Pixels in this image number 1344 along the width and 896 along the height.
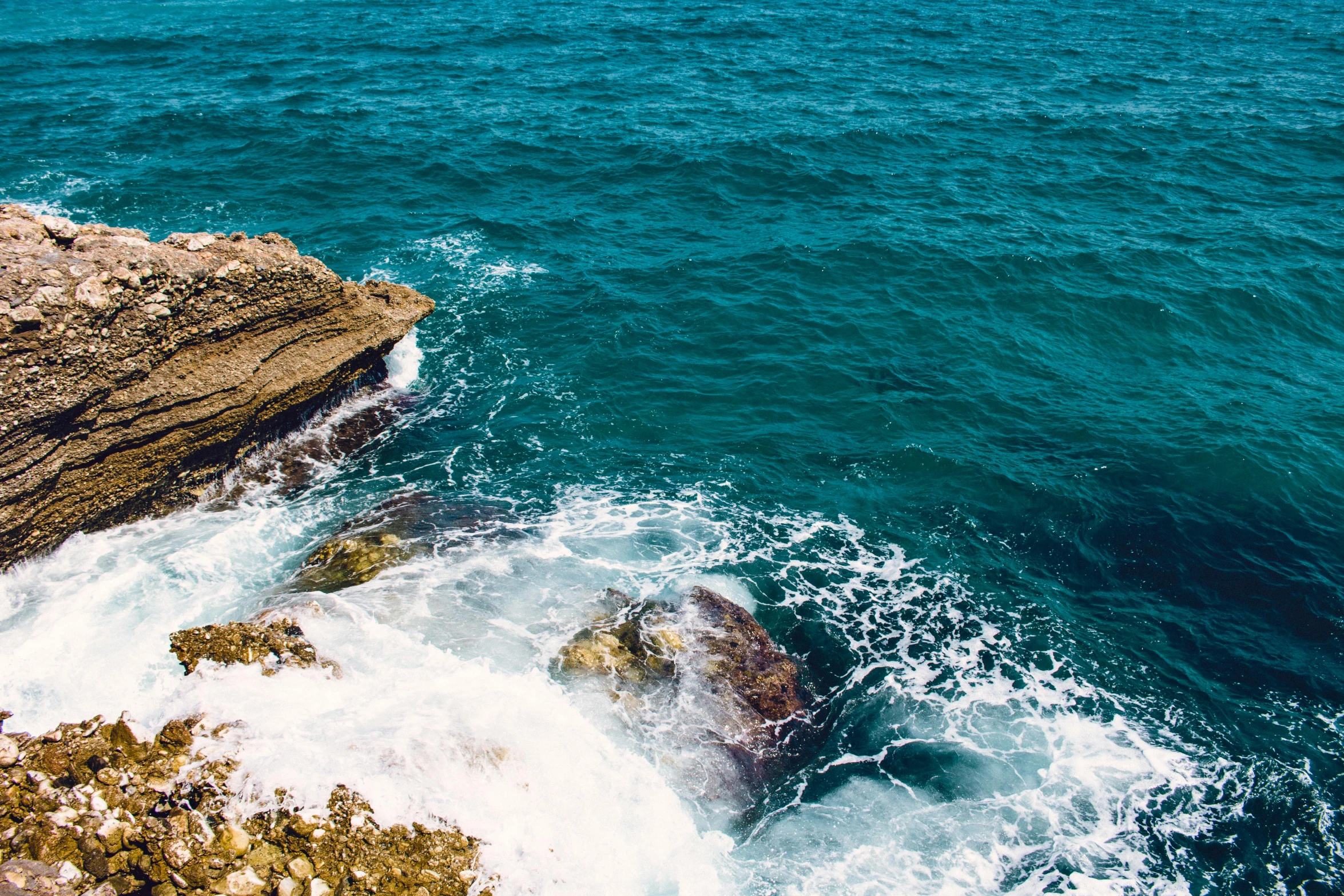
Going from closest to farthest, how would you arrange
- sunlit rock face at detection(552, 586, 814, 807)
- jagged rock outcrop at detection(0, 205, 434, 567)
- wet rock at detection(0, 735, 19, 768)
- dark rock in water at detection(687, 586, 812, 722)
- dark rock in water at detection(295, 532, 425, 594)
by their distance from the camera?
wet rock at detection(0, 735, 19, 768)
jagged rock outcrop at detection(0, 205, 434, 567)
sunlit rock face at detection(552, 586, 814, 807)
dark rock in water at detection(687, 586, 812, 722)
dark rock in water at detection(295, 532, 425, 594)

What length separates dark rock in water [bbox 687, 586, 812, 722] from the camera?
1631cm

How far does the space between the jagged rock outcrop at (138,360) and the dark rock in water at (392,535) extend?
3.95 m

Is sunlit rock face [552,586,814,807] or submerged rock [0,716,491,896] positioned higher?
submerged rock [0,716,491,896]

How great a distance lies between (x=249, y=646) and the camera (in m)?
13.5

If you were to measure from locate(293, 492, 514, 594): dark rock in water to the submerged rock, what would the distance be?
6223 millimetres

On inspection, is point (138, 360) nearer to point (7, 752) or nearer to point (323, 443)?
point (323, 443)

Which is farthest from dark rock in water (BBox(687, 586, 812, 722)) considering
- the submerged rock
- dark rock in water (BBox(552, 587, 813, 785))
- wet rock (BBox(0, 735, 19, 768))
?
wet rock (BBox(0, 735, 19, 768))

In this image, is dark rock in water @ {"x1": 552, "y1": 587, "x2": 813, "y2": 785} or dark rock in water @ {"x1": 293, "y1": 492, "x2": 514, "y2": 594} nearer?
dark rock in water @ {"x1": 552, "y1": 587, "x2": 813, "y2": 785}

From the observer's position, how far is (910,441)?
78.1 ft

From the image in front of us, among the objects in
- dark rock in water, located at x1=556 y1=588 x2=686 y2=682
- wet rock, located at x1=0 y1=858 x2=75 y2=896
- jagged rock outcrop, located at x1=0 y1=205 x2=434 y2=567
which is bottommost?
dark rock in water, located at x1=556 y1=588 x2=686 y2=682

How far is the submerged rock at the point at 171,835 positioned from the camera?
9219 millimetres

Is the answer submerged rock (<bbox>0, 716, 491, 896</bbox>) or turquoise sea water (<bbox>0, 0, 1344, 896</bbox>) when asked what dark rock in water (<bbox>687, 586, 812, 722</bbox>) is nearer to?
turquoise sea water (<bbox>0, 0, 1344, 896</bbox>)

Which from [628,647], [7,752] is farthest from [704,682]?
[7,752]

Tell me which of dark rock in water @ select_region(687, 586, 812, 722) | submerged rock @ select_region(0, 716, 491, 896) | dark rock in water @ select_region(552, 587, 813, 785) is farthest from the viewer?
dark rock in water @ select_region(687, 586, 812, 722)
